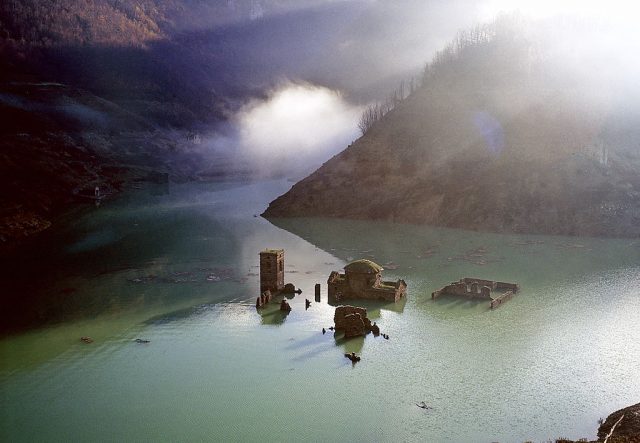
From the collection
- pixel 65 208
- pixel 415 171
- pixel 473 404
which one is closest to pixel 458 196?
pixel 415 171

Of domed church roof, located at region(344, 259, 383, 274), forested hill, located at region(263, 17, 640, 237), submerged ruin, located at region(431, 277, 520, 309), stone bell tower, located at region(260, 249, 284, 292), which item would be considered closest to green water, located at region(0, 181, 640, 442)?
submerged ruin, located at region(431, 277, 520, 309)

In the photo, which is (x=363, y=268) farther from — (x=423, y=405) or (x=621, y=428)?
(x=621, y=428)

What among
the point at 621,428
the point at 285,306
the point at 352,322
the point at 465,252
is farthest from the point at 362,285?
the point at 621,428

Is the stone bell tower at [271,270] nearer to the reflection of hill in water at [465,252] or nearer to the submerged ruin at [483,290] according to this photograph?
the reflection of hill in water at [465,252]

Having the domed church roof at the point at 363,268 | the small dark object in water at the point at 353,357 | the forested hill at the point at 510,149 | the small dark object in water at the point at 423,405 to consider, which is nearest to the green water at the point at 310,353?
the small dark object in water at the point at 423,405

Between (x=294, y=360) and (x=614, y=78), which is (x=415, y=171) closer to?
(x=614, y=78)
